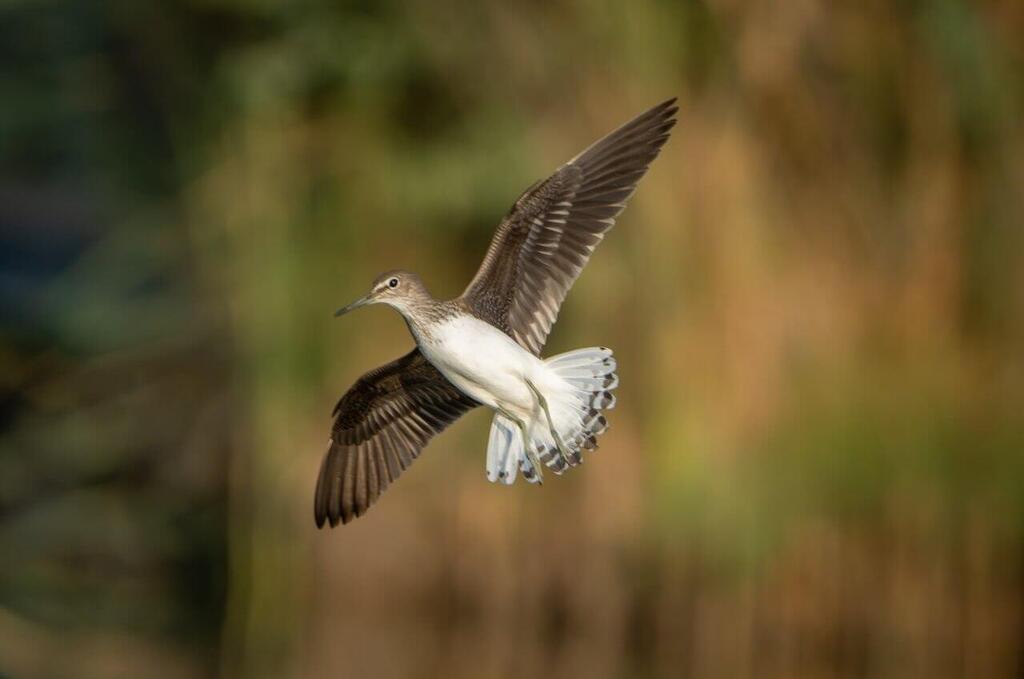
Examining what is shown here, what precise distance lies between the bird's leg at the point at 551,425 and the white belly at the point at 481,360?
27mm

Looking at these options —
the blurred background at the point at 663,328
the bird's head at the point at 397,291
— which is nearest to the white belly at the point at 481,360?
the bird's head at the point at 397,291

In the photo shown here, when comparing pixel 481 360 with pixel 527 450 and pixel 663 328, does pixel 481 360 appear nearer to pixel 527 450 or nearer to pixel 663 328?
pixel 527 450

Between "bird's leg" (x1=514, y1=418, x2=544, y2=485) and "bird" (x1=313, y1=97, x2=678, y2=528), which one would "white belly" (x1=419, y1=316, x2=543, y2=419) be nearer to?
"bird" (x1=313, y1=97, x2=678, y2=528)

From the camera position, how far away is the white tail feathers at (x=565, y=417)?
550cm

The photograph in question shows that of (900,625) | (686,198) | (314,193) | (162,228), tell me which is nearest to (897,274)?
(686,198)

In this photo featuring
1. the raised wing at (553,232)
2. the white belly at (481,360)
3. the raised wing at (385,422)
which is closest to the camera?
the white belly at (481,360)

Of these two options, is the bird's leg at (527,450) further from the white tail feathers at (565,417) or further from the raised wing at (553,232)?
the raised wing at (553,232)

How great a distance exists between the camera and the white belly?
5348mm

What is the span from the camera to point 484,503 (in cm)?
769

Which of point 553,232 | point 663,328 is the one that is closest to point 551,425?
point 553,232

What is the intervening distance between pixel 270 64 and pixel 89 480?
10.2 ft

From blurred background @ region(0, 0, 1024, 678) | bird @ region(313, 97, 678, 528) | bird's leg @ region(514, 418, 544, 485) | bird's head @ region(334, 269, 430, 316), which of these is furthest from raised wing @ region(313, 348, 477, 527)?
blurred background @ region(0, 0, 1024, 678)

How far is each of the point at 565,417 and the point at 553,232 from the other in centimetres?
57

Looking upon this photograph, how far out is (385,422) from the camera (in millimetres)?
6105
